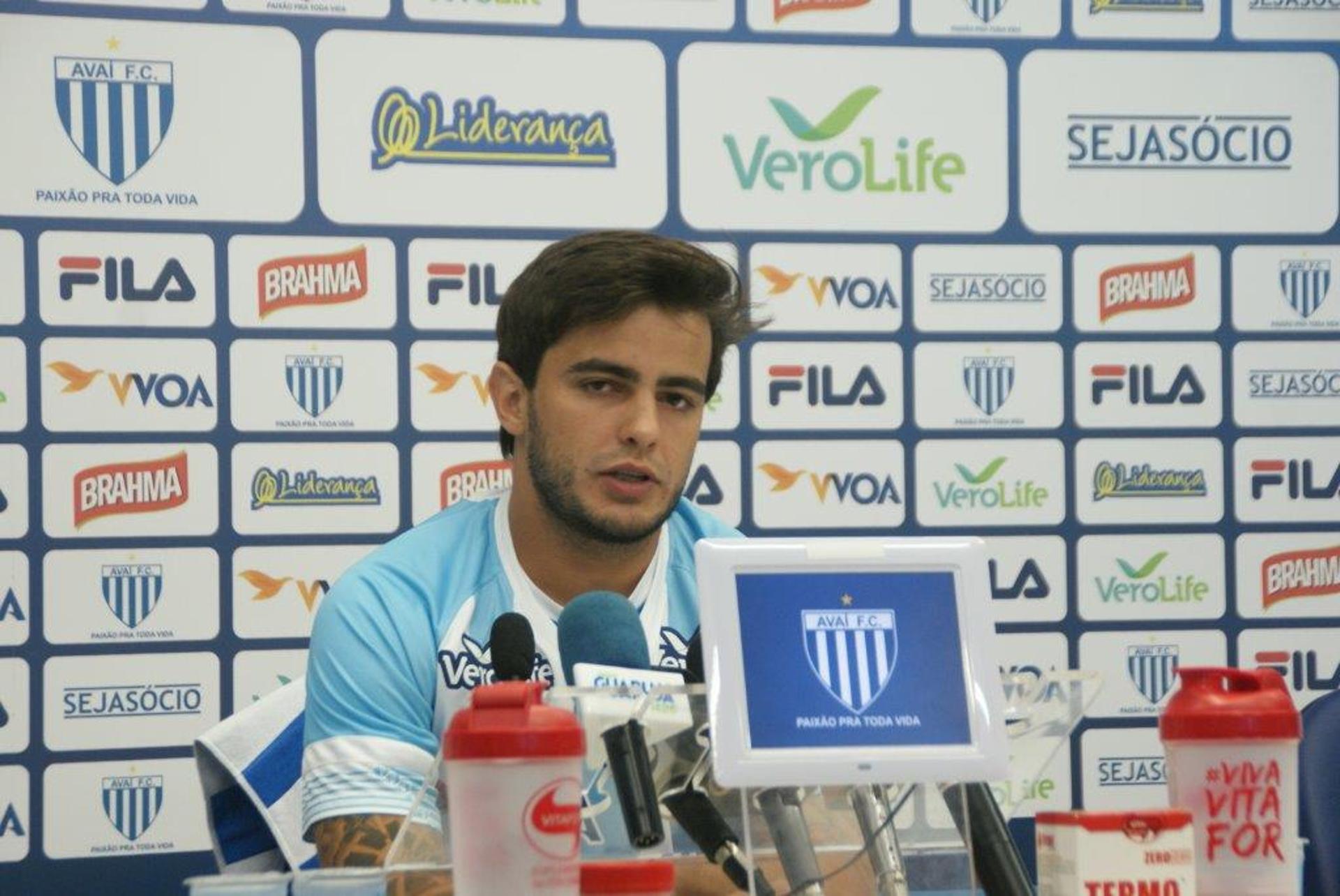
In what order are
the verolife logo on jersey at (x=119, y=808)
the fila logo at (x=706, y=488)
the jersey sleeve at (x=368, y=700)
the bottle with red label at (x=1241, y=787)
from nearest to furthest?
1. the bottle with red label at (x=1241, y=787)
2. the jersey sleeve at (x=368, y=700)
3. the verolife logo on jersey at (x=119, y=808)
4. the fila logo at (x=706, y=488)

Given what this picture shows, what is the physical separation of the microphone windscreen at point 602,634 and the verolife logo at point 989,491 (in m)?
1.83

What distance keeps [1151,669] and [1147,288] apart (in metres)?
0.70

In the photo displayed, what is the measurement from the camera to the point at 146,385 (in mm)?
2811

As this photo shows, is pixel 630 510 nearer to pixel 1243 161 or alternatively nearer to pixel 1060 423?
pixel 1060 423

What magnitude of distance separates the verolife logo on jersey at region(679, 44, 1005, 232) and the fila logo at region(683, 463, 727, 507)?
1.43 ft

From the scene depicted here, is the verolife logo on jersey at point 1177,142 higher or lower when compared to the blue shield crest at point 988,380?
higher

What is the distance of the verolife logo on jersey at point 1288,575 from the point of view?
10.4ft

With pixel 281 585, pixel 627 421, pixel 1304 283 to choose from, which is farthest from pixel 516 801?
pixel 1304 283

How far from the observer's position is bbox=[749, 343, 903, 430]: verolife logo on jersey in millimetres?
3037

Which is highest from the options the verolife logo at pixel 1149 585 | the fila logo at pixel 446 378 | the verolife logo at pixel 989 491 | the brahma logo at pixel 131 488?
the fila logo at pixel 446 378

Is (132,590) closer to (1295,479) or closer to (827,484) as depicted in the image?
(827,484)

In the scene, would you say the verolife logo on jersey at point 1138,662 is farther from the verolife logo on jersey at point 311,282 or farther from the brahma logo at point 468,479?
the verolife logo on jersey at point 311,282

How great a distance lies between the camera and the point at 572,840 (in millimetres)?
971

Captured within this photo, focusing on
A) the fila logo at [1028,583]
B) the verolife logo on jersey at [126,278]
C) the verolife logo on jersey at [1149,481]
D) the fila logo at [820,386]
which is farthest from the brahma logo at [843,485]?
the verolife logo on jersey at [126,278]
